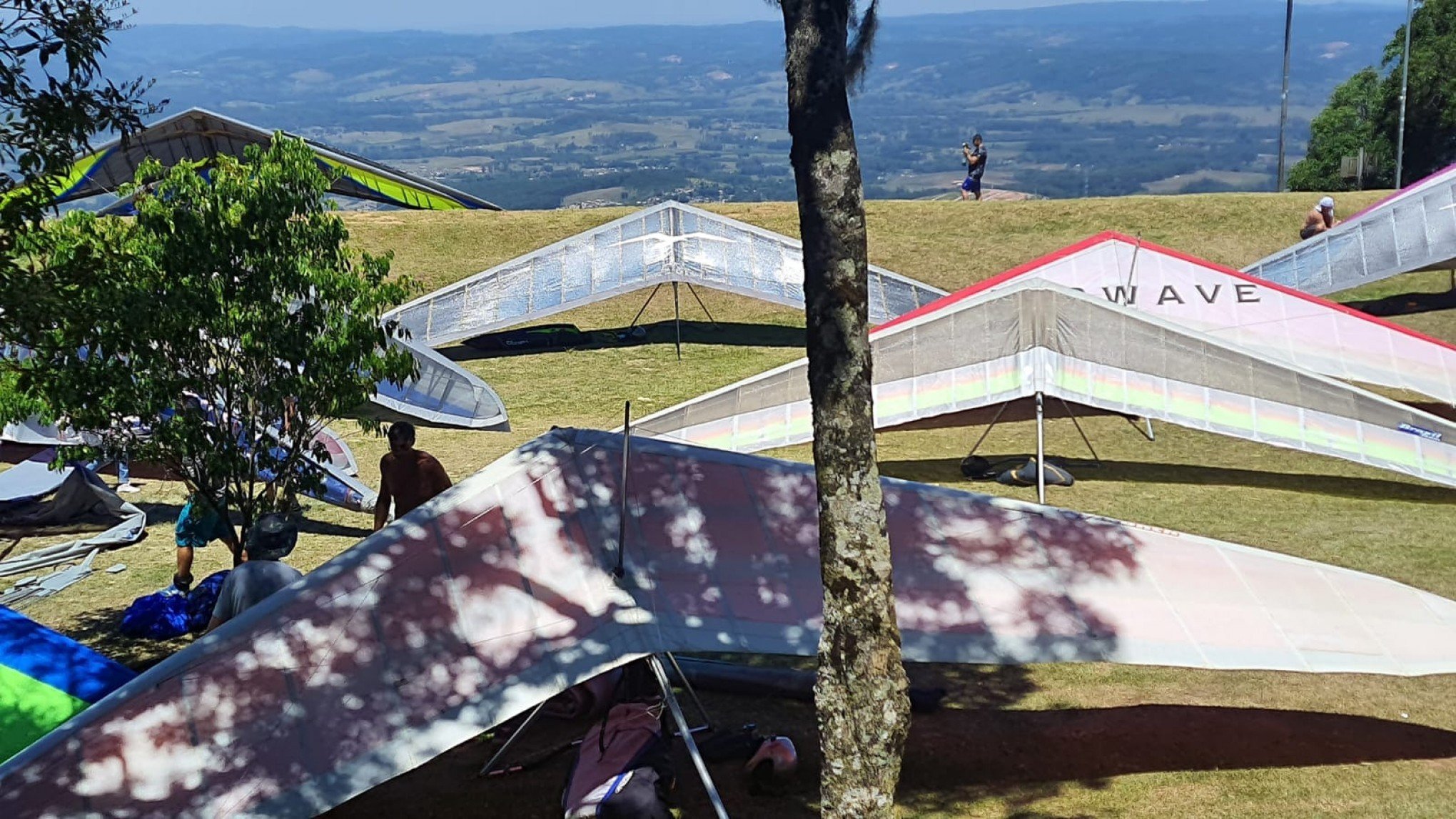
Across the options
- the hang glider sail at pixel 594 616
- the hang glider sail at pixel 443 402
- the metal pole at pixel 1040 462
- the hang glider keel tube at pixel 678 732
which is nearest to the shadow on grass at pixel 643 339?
the hang glider sail at pixel 443 402

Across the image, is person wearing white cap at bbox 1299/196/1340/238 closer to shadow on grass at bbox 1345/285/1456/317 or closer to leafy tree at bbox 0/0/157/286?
shadow on grass at bbox 1345/285/1456/317

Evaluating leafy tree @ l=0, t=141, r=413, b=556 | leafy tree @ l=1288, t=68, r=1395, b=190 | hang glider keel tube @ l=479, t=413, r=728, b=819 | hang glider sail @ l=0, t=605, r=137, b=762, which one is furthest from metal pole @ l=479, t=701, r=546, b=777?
leafy tree @ l=1288, t=68, r=1395, b=190

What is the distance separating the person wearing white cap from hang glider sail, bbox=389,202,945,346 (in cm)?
593

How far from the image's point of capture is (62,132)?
6.26 m

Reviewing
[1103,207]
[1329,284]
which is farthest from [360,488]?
[1103,207]

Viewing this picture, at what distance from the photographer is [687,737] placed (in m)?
6.32

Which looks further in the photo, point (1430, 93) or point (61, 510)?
point (1430, 93)

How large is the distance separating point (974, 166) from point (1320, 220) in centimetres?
821

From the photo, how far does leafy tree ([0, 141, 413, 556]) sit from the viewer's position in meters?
7.51

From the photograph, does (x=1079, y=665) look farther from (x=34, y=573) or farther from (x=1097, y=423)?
(x=34, y=573)

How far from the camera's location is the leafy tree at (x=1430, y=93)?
43250 mm

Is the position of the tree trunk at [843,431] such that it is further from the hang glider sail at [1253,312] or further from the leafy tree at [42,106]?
the hang glider sail at [1253,312]

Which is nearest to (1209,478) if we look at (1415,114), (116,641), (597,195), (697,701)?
(697,701)

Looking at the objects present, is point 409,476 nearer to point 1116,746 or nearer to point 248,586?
point 248,586
